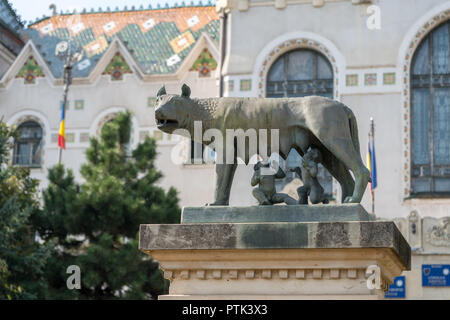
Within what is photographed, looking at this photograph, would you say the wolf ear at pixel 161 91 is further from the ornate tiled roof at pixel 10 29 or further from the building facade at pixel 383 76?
the ornate tiled roof at pixel 10 29

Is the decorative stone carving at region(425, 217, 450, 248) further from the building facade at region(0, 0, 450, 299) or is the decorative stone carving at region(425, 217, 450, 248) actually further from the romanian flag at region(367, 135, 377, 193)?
the romanian flag at region(367, 135, 377, 193)

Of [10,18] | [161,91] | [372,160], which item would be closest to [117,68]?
A: [10,18]

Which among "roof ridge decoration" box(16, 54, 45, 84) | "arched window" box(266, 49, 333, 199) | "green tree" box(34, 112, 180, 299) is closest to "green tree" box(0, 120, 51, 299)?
"green tree" box(34, 112, 180, 299)

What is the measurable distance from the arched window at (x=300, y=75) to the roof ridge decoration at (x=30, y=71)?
989 cm

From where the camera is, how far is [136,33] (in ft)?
119

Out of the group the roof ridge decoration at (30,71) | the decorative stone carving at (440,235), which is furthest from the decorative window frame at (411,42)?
the roof ridge decoration at (30,71)

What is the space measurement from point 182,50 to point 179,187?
5.81 metres

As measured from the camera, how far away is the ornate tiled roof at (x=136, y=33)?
114 ft

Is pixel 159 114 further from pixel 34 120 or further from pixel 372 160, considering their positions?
pixel 34 120

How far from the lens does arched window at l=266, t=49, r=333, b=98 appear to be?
94.7 ft

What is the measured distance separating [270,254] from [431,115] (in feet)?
64.1

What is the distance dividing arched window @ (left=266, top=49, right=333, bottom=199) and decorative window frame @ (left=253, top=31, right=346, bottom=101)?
0.17 metres

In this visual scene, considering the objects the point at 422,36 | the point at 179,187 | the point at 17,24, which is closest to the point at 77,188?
the point at 179,187

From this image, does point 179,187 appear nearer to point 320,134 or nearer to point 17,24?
point 17,24
